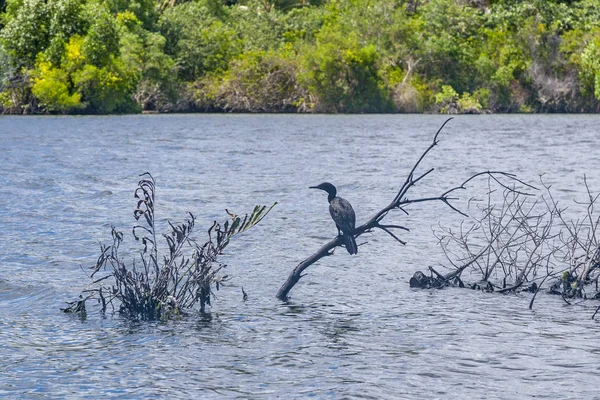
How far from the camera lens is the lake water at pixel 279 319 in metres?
8.37

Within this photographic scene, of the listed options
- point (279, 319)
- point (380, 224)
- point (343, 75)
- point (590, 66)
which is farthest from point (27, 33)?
point (279, 319)

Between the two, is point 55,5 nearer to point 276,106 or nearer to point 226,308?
point 276,106

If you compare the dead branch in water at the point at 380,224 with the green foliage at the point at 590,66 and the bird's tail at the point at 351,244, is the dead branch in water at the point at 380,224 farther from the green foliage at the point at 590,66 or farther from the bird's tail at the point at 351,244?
the green foliage at the point at 590,66

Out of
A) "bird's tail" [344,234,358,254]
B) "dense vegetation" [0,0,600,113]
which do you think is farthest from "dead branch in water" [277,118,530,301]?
"dense vegetation" [0,0,600,113]

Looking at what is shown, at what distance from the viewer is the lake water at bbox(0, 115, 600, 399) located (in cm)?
837

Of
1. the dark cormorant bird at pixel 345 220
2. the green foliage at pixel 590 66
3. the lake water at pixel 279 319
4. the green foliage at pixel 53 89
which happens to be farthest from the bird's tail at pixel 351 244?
the green foliage at pixel 590 66

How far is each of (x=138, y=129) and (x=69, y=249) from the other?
34.6 m

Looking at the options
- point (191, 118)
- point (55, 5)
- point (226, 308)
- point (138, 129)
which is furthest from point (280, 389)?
point (55, 5)

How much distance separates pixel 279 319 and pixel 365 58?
6149cm

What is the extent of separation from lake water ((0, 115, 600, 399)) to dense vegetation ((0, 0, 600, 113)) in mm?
42523

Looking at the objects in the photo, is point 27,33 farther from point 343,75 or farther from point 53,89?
point 343,75

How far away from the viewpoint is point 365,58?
71.1 metres

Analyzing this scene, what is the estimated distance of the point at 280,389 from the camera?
26.8ft

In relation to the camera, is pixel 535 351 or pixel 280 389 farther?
pixel 535 351
